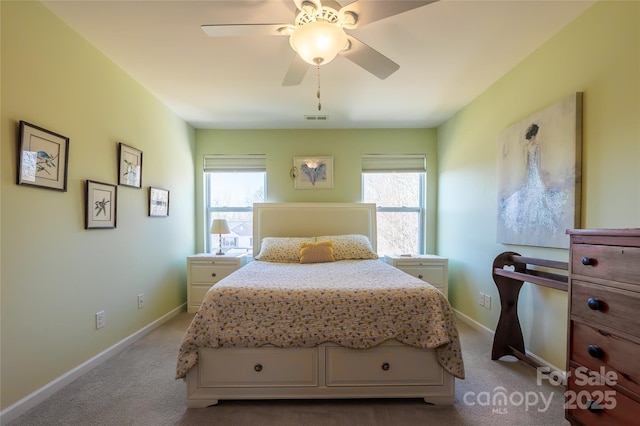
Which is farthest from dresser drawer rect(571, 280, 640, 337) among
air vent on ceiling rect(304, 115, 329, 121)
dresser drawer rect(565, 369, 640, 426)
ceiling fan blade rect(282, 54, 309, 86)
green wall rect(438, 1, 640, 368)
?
air vent on ceiling rect(304, 115, 329, 121)

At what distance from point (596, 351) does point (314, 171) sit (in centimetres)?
328

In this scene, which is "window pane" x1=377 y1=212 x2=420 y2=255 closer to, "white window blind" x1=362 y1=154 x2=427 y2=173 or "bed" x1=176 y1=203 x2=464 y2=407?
"white window blind" x1=362 y1=154 x2=427 y2=173

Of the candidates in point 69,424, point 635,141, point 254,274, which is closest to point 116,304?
point 69,424

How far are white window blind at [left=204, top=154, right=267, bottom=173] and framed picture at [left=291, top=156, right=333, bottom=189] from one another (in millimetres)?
472

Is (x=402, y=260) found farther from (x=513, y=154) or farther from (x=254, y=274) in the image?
(x=254, y=274)

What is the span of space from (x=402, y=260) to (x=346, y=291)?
193 centimetres

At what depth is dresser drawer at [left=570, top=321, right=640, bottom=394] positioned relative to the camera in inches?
46.6

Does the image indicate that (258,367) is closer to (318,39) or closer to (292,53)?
(318,39)

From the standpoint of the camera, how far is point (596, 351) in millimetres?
1326

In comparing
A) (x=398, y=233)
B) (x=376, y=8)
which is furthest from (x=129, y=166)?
(x=398, y=233)

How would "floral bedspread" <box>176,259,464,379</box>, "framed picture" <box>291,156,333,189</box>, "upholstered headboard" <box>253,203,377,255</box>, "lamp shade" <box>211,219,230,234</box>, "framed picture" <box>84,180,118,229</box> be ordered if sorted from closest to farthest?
"floral bedspread" <box>176,259,464,379</box>
"framed picture" <box>84,180,118,229</box>
"lamp shade" <box>211,219,230,234</box>
"upholstered headboard" <box>253,203,377,255</box>
"framed picture" <box>291,156,333,189</box>

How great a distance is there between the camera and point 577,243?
144 cm

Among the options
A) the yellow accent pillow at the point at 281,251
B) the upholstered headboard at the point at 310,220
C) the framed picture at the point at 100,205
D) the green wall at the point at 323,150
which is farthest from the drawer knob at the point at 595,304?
the framed picture at the point at 100,205

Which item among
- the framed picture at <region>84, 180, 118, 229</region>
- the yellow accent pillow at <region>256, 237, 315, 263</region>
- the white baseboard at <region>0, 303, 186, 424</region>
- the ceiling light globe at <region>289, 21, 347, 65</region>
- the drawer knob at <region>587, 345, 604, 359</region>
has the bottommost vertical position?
the white baseboard at <region>0, 303, 186, 424</region>
